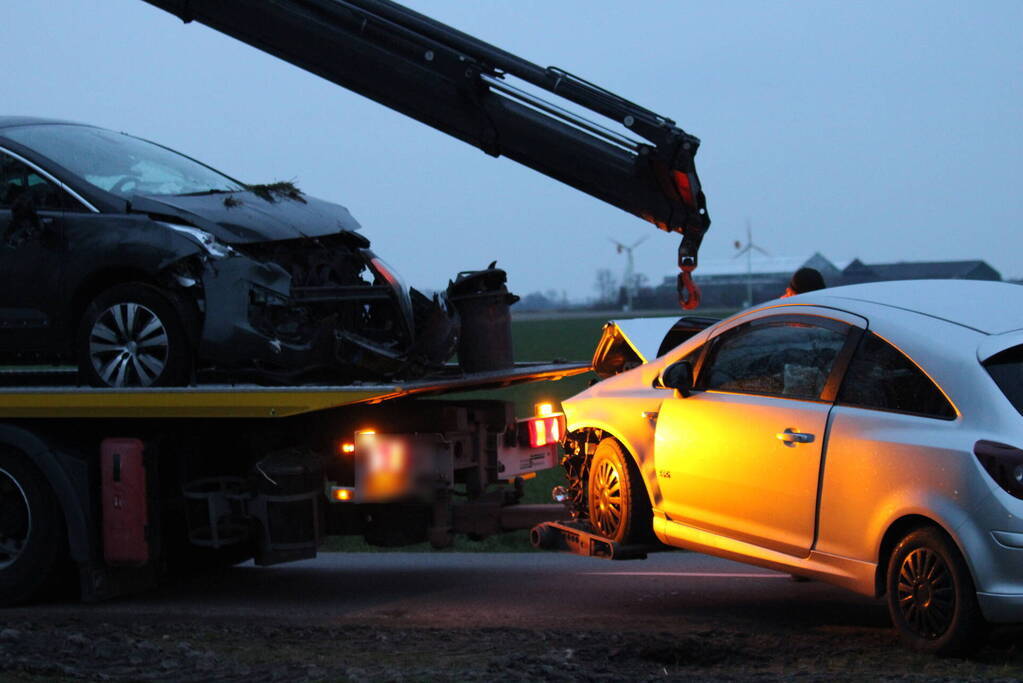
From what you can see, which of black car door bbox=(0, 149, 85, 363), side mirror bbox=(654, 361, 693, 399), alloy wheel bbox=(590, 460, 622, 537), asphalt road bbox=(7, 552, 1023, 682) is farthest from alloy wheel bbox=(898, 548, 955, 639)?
black car door bbox=(0, 149, 85, 363)

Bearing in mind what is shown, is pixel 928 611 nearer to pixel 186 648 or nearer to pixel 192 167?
pixel 186 648

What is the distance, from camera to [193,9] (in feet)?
31.8

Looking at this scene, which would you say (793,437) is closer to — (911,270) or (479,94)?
(479,94)

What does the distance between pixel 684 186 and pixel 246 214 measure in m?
2.74

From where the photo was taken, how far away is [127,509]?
858cm

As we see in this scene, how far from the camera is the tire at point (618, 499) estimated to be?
26.0ft

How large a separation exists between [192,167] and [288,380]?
2240 millimetres

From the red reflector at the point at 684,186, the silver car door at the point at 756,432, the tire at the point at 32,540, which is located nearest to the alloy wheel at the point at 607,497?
the silver car door at the point at 756,432

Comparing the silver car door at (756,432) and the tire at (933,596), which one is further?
the silver car door at (756,432)

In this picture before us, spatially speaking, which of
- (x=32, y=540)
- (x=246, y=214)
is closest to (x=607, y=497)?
(x=246, y=214)

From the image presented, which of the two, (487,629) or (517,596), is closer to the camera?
(487,629)

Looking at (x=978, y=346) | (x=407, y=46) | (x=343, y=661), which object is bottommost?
(x=343, y=661)

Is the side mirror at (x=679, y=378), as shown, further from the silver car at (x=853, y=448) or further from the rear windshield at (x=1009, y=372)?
the rear windshield at (x=1009, y=372)

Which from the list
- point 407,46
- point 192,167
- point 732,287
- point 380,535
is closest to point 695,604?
point 380,535
